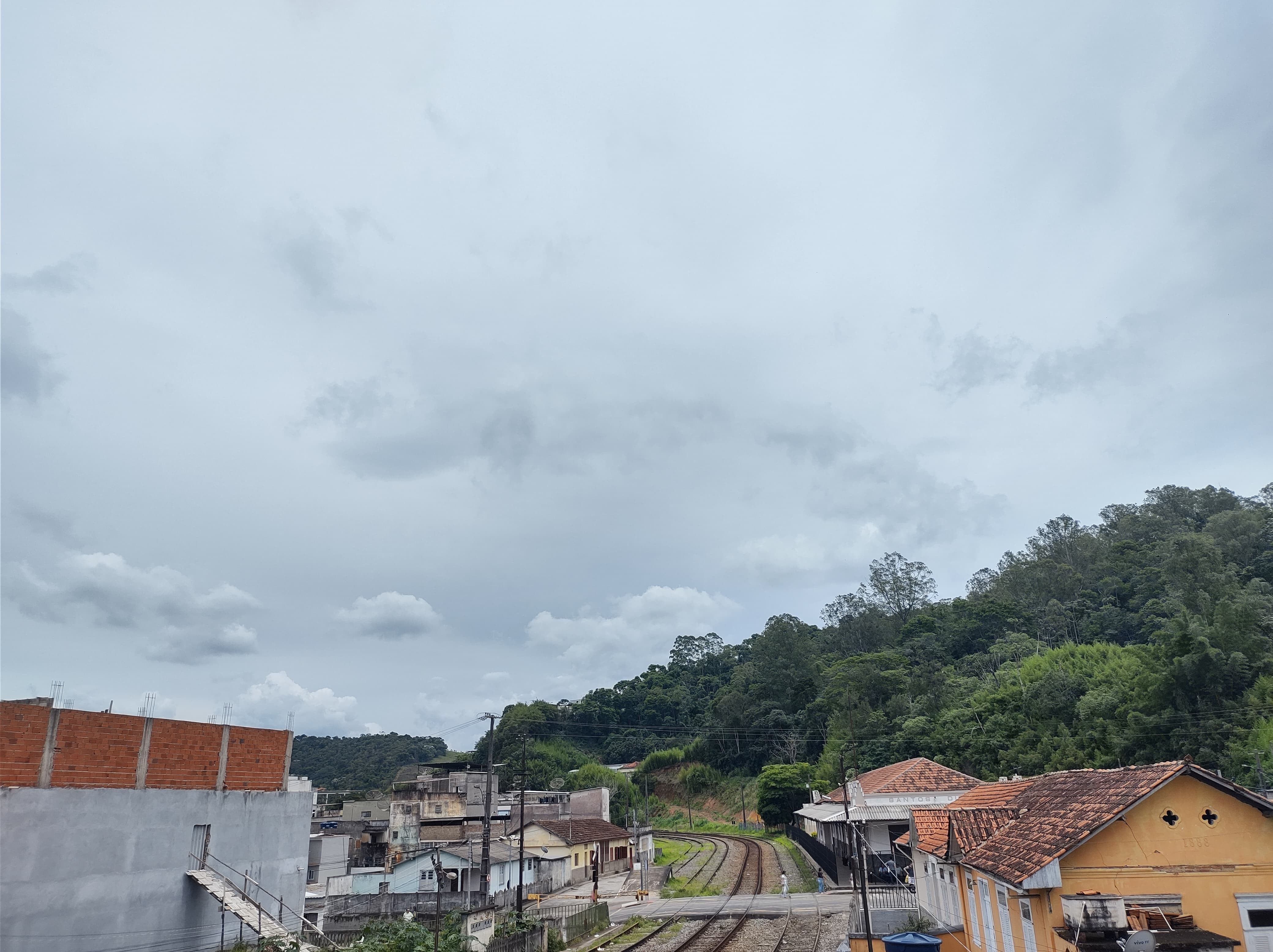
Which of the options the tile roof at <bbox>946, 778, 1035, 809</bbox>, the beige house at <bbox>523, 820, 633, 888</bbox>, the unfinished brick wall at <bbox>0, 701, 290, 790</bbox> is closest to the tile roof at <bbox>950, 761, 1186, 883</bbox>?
the tile roof at <bbox>946, 778, 1035, 809</bbox>

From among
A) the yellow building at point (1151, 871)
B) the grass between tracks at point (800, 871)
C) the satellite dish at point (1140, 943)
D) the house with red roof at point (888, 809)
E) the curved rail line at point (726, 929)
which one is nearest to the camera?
the satellite dish at point (1140, 943)

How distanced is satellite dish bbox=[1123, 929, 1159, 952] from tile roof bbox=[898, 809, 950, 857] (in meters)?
8.37

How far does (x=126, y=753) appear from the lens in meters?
21.5

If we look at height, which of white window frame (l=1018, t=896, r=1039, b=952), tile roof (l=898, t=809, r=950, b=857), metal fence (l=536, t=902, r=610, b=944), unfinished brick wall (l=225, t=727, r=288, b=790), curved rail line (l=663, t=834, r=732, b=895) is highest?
unfinished brick wall (l=225, t=727, r=288, b=790)

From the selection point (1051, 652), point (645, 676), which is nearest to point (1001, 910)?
point (1051, 652)

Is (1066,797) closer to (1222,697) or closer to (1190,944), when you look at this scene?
(1190,944)

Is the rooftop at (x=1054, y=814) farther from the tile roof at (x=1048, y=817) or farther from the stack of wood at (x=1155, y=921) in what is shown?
the stack of wood at (x=1155, y=921)

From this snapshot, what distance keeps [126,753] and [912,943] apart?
19877 mm

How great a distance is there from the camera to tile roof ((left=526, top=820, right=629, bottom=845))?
46562 mm

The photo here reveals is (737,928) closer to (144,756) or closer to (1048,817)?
(1048,817)

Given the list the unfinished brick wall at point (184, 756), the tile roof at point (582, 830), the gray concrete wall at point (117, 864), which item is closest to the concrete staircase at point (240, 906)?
the gray concrete wall at point (117, 864)

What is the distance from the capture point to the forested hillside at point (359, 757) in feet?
411

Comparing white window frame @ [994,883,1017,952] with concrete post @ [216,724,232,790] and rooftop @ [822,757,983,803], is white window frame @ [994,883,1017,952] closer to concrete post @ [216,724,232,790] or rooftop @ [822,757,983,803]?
rooftop @ [822,757,983,803]

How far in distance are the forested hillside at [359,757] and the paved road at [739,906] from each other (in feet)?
300
